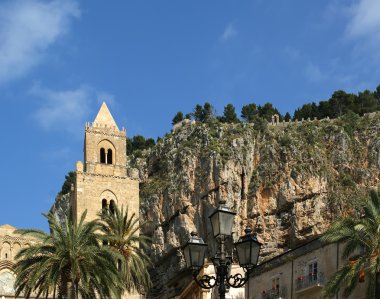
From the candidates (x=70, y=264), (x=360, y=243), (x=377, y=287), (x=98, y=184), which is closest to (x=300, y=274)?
(x=360, y=243)

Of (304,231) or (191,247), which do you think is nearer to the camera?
(191,247)

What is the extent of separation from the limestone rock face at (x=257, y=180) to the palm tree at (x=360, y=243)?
58.7 meters

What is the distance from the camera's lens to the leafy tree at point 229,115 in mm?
143387

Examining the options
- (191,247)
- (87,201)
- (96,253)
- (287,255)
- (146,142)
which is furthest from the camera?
(146,142)

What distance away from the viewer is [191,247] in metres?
22.2

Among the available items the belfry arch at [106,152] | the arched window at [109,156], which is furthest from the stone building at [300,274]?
the arched window at [109,156]

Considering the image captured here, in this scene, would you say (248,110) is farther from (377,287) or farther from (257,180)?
(377,287)

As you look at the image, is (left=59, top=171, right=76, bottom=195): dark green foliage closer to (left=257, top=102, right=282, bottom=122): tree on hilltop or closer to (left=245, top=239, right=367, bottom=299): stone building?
(left=257, top=102, right=282, bottom=122): tree on hilltop

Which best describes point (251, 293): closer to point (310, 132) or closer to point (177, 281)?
point (177, 281)

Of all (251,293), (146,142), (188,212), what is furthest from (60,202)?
(251,293)

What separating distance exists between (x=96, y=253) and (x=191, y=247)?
25.0 metres

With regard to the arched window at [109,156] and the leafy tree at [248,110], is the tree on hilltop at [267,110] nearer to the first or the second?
the leafy tree at [248,110]

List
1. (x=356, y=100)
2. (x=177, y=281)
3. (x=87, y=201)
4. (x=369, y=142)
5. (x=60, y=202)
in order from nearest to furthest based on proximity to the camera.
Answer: (x=87, y=201)
(x=177, y=281)
(x=369, y=142)
(x=60, y=202)
(x=356, y=100)

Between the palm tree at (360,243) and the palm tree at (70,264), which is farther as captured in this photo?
the palm tree at (70,264)
